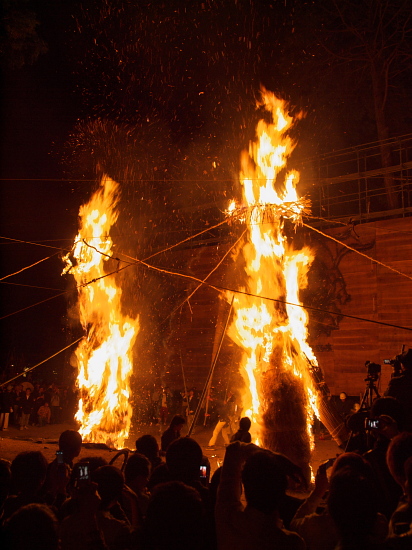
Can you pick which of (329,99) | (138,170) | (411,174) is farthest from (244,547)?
(329,99)

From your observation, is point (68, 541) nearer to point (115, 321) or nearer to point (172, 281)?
point (115, 321)

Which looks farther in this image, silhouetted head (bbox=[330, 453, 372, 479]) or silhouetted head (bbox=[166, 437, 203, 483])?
silhouetted head (bbox=[166, 437, 203, 483])

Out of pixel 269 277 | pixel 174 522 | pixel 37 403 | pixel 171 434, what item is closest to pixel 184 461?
pixel 174 522

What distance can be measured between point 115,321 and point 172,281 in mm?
7797

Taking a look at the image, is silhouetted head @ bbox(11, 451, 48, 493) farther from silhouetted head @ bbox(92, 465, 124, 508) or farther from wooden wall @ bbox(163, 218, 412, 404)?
A: wooden wall @ bbox(163, 218, 412, 404)

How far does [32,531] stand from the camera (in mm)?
2146

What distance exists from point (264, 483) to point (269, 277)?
24.2ft

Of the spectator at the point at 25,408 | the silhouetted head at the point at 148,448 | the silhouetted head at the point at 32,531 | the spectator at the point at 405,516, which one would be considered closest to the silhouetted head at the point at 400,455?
the spectator at the point at 405,516

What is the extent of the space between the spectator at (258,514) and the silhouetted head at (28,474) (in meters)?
1.20

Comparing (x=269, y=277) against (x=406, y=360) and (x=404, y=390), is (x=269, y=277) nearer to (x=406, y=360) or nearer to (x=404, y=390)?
(x=406, y=360)

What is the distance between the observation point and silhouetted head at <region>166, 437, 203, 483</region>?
10.4 feet

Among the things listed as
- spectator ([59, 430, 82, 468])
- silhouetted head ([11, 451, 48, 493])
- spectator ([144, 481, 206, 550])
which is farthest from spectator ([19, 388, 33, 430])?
spectator ([144, 481, 206, 550])

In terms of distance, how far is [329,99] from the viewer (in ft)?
57.7

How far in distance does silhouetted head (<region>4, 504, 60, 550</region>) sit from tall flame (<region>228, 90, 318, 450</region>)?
6.37 metres
